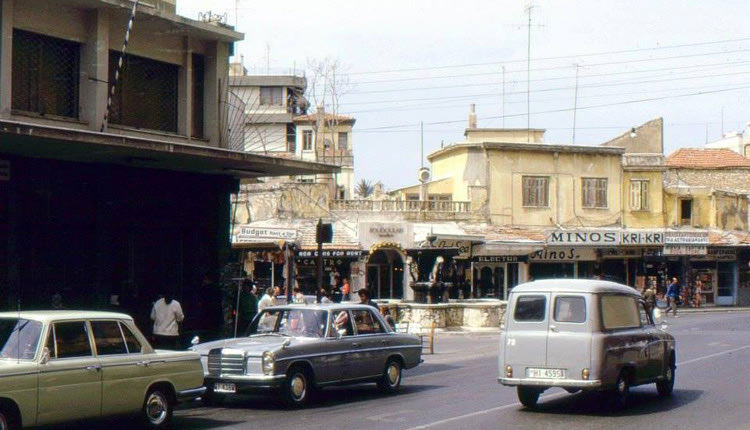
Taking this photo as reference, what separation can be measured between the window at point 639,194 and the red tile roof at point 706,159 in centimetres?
613

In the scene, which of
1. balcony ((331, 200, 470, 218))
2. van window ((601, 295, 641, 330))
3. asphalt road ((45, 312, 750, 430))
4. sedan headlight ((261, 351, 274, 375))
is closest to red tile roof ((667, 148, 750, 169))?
balcony ((331, 200, 470, 218))

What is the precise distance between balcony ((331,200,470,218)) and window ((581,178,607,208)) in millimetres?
7731

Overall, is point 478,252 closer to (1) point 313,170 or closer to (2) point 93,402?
(1) point 313,170

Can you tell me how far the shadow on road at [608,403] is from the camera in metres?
16.2

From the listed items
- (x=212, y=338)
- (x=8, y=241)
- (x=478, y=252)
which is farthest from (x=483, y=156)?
(x=8, y=241)

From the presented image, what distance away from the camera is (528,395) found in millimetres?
16500

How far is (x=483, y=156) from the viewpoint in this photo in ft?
177

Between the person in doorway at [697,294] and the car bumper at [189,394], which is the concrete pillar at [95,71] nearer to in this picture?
the car bumper at [189,394]

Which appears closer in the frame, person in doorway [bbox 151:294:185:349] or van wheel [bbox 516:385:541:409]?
van wheel [bbox 516:385:541:409]

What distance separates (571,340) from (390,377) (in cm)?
448

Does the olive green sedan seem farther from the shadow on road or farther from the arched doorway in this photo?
the arched doorway

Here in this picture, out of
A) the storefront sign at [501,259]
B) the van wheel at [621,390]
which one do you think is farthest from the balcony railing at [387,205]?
the van wheel at [621,390]

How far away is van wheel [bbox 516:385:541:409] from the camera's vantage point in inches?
647

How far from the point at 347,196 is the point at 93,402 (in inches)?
2099
